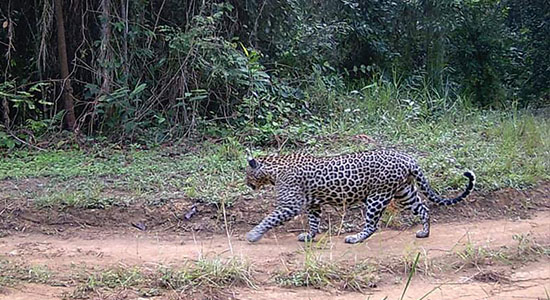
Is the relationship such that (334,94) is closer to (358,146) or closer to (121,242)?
(358,146)

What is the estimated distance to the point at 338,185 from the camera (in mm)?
6426

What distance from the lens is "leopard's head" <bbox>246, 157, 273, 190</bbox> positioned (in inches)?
261

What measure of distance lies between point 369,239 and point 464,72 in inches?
351

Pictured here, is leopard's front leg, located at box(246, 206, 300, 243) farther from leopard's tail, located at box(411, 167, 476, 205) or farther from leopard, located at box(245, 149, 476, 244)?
leopard's tail, located at box(411, 167, 476, 205)

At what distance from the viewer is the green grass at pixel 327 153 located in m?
7.54

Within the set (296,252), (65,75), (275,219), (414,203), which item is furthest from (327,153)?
(65,75)

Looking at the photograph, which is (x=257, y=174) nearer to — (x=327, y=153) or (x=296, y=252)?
(x=296, y=252)

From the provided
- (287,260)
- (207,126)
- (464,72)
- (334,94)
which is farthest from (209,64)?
(464,72)

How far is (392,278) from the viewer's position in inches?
221

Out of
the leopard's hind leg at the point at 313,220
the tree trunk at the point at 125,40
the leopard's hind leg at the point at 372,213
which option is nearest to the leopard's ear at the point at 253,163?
the leopard's hind leg at the point at 313,220

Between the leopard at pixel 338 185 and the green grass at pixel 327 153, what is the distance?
33.4 inches

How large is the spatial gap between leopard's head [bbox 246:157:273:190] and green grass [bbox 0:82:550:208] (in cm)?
57

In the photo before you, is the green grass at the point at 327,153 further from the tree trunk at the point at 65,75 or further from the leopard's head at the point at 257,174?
the tree trunk at the point at 65,75

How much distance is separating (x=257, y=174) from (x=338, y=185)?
0.77 meters
